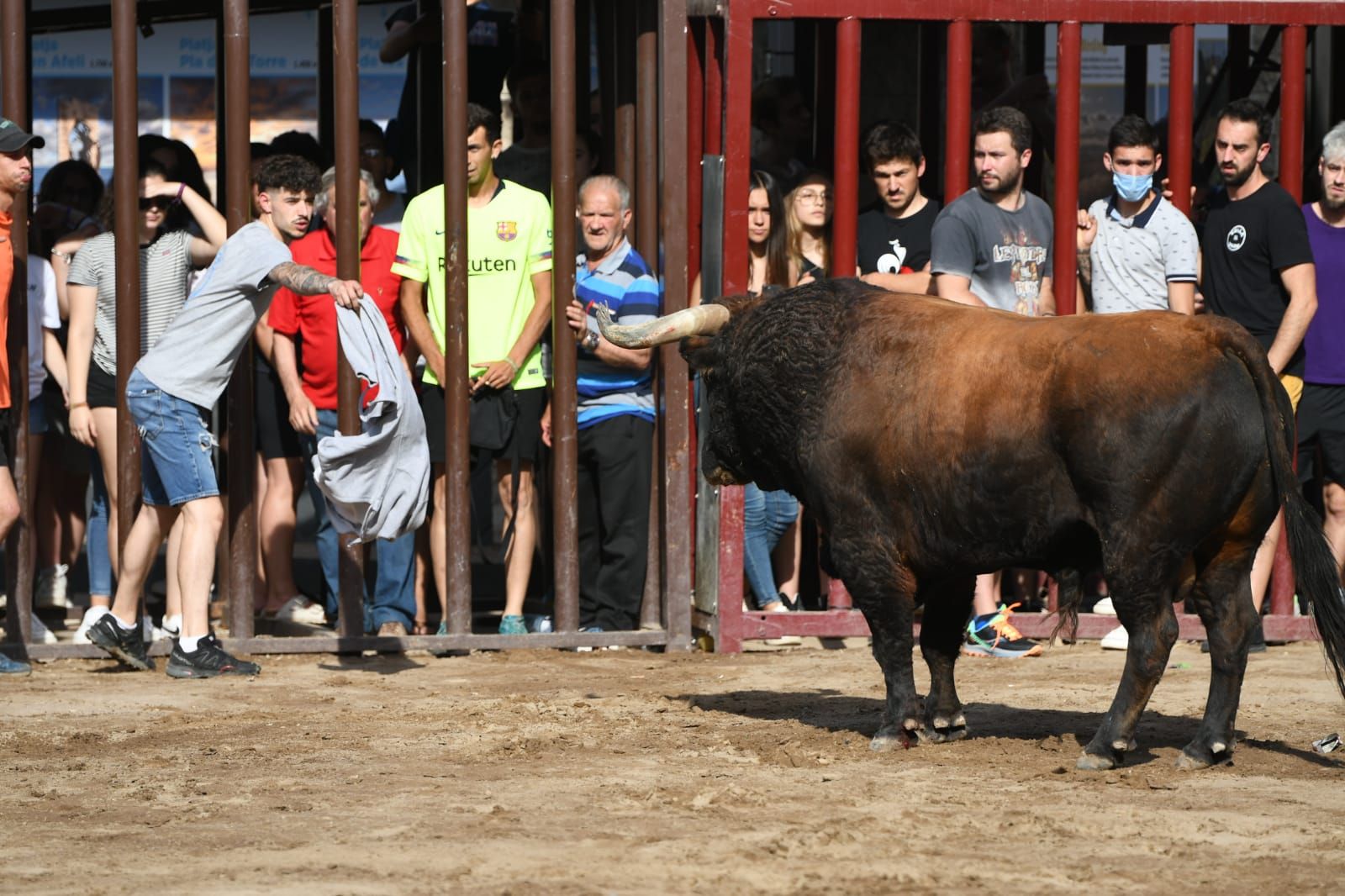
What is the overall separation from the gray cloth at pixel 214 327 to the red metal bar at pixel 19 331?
82 centimetres

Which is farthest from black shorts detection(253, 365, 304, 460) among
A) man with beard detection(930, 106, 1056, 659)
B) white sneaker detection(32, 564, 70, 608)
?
man with beard detection(930, 106, 1056, 659)

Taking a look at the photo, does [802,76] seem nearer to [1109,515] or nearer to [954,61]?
[954,61]

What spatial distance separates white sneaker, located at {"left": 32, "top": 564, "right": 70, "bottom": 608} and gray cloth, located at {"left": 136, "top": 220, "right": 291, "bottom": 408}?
2.42 m

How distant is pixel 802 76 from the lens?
42.4 ft

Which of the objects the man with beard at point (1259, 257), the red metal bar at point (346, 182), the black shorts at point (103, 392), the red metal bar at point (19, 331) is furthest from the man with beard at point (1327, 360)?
the red metal bar at point (19, 331)

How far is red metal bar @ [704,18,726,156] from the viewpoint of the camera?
30.1ft

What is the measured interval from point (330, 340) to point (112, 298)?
100 cm

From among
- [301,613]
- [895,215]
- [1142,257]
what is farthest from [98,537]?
[1142,257]

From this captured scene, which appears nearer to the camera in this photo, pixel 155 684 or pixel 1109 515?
pixel 1109 515

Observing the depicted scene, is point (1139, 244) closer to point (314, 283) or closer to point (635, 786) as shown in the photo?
point (314, 283)

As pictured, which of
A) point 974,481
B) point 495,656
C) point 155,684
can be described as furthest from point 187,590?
point 974,481

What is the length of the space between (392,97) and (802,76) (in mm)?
2956

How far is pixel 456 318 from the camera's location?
8.96 meters

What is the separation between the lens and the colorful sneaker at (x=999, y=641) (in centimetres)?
911
